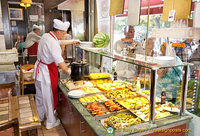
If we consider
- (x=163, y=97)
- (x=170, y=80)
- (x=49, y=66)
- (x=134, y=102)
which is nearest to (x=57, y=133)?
(x=49, y=66)

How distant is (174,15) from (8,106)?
88.0 inches

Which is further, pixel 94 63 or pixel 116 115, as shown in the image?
pixel 94 63

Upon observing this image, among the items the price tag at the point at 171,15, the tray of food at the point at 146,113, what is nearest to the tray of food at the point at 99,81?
the tray of food at the point at 146,113

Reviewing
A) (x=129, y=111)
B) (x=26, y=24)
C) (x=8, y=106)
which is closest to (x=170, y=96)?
(x=129, y=111)

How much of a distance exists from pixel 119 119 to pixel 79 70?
5.38ft

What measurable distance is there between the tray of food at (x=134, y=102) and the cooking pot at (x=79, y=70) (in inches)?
45.7

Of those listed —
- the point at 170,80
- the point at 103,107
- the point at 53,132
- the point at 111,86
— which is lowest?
the point at 53,132

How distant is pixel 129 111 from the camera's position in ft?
7.02

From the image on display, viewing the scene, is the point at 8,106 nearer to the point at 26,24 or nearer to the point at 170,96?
the point at 170,96

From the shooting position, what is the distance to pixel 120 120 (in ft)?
6.26

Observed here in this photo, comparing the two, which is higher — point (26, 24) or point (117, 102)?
point (26, 24)

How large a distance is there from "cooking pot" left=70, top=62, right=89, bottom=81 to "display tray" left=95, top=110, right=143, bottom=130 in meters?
1.42

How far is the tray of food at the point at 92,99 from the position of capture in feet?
8.06

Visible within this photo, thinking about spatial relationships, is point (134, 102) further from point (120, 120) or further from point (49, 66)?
point (49, 66)
